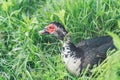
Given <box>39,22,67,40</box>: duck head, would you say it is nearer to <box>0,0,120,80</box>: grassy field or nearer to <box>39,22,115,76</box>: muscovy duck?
<box>39,22,115,76</box>: muscovy duck

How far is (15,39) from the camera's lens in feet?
16.7

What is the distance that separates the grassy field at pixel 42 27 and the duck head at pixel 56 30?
0.85 ft

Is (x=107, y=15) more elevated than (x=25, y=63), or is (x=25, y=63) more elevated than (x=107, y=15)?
(x=107, y=15)

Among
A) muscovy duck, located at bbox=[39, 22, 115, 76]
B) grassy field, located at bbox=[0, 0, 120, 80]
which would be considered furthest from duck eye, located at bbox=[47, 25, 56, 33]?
grassy field, located at bbox=[0, 0, 120, 80]

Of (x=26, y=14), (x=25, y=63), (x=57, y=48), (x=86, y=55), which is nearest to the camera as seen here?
(x=86, y=55)

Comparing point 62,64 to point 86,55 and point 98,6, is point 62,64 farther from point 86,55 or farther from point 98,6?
point 98,6

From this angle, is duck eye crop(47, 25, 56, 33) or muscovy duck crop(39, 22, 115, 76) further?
duck eye crop(47, 25, 56, 33)

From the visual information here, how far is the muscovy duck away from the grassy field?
187 millimetres

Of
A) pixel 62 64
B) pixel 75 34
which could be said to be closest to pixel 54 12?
pixel 75 34

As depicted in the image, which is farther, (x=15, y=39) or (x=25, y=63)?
(x=15, y=39)

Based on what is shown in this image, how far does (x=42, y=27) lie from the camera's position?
520cm

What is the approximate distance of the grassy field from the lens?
189 inches

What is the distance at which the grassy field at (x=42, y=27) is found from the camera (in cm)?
479

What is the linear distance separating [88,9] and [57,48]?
636mm
